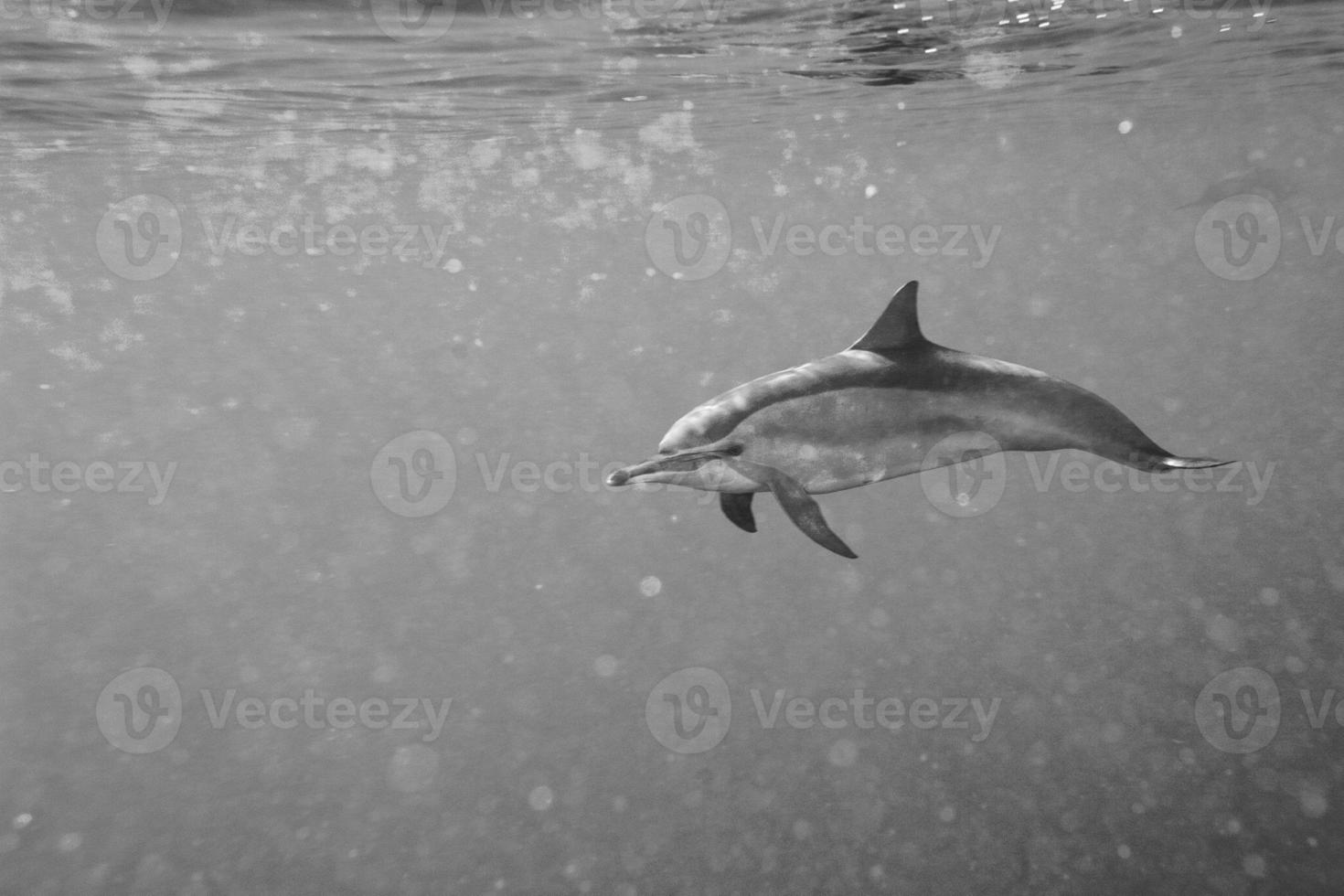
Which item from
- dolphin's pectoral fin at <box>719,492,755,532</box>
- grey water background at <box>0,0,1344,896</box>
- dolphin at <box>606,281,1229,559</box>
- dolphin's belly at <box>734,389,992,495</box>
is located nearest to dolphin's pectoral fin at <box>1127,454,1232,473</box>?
dolphin at <box>606,281,1229,559</box>

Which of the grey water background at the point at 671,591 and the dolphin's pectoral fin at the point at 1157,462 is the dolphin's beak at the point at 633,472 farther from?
the grey water background at the point at 671,591

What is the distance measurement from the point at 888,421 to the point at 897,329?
54 cm

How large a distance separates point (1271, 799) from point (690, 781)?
19.9 ft

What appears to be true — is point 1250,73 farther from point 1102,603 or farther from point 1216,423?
point 1216,423

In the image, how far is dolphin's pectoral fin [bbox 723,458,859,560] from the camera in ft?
11.7

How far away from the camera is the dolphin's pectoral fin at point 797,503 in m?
3.56

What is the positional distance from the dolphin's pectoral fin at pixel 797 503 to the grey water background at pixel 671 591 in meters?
5.64

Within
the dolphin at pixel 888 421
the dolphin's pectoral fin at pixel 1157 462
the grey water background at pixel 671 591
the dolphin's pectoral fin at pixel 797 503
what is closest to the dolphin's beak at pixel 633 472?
the dolphin at pixel 888 421

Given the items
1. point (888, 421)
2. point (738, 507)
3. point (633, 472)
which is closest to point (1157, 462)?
point (888, 421)

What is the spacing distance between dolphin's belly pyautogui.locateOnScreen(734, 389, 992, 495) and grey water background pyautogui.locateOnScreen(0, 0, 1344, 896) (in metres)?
5.51

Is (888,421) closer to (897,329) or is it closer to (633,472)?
(897,329)

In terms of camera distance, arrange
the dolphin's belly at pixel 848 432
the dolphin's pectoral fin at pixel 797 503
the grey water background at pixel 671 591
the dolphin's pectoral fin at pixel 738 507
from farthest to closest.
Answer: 1. the grey water background at pixel 671 591
2. the dolphin's pectoral fin at pixel 738 507
3. the dolphin's belly at pixel 848 432
4. the dolphin's pectoral fin at pixel 797 503

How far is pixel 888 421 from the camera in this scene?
13.0ft

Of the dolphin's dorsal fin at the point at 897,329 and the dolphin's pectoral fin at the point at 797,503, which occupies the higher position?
the dolphin's dorsal fin at the point at 897,329
